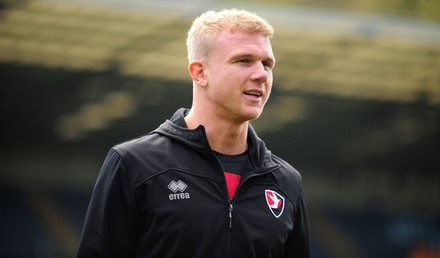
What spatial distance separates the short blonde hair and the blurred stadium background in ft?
37.8

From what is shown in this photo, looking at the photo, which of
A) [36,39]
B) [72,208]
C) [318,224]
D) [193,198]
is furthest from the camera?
[318,224]

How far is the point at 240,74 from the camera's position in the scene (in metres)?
3.08

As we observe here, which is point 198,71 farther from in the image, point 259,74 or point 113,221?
point 113,221

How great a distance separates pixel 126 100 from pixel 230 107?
63.1 feet

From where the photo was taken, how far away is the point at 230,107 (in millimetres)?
3117

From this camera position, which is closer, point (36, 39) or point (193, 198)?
point (193, 198)

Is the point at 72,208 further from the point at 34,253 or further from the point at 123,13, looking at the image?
the point at 123,13

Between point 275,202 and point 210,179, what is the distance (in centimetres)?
30

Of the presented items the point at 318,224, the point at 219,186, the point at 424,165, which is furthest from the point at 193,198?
the point at 424,165

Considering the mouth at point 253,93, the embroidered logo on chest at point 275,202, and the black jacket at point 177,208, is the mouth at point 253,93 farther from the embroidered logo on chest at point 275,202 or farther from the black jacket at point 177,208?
the embroidered logo on chest at point 275,202

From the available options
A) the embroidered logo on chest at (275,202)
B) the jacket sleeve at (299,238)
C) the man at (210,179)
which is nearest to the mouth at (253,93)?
the man at (210,179)

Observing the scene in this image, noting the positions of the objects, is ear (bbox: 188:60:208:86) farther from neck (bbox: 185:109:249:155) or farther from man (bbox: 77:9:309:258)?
neck (bbox: 185:109:249:155)

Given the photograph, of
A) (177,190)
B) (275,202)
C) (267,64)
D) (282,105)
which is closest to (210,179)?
(177,190)

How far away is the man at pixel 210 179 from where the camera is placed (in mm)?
2955
